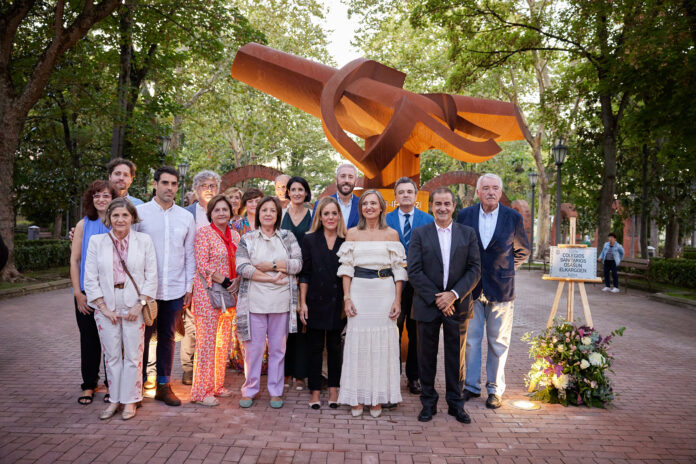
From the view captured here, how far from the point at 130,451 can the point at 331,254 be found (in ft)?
7.37

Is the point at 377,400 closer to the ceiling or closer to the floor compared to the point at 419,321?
closer to the floor

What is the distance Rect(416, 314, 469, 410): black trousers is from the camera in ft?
13.3

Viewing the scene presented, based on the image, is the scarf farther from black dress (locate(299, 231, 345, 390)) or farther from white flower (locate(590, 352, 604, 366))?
white flower (locate(590, 352, 604, 366))

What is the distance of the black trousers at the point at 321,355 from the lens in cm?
435

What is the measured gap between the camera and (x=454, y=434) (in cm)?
371

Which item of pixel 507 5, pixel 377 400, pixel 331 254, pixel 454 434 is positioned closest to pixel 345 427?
pixel 377 400

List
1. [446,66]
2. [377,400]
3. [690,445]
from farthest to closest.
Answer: [446,66], [377,400], [690,445]

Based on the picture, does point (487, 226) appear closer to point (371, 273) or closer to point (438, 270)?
point (438, 270)

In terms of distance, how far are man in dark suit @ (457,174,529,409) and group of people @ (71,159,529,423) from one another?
0.5 inches

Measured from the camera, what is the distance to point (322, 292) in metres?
4.29

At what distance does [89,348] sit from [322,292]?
7.51 ft

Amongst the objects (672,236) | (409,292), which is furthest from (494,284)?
(672,236)

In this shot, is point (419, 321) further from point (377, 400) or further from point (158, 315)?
point (158, 315)

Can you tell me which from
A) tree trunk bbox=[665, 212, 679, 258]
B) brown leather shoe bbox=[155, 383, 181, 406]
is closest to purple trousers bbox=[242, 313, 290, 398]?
brown leather shoe bbox=[155, 383, 181, 406]
